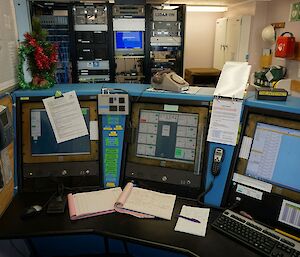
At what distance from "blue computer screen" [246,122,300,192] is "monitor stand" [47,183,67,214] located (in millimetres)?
866

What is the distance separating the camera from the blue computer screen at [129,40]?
10.7 ft

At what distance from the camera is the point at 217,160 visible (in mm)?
1297

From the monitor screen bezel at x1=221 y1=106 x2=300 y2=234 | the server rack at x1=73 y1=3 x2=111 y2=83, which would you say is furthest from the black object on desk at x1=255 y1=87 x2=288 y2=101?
the server rack at x1=73 y1=3 x2=111 y2=83

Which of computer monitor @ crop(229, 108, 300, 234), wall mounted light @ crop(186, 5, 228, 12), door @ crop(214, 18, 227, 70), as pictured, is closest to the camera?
computer monitor @ crop(229, 108, 300, 234)

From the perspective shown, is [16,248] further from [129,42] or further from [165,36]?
[165,36]

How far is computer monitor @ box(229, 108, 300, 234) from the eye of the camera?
3.68 feet

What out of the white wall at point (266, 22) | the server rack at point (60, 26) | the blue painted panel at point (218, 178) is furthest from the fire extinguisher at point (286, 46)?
the blue painted panel at point (218, 178)

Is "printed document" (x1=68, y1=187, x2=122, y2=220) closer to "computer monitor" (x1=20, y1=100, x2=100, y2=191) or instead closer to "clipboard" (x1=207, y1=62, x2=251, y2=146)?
"computer monitor" (x1=20, y1=100, x2=100, y2=191)

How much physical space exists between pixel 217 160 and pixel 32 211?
2.86 ft

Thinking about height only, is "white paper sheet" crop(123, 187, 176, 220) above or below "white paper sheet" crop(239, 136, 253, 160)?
below

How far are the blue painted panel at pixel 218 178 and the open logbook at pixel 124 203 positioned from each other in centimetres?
18

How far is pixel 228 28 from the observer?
5246mm

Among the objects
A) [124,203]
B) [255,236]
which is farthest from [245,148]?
[124,203]

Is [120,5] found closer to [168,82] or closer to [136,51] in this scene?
[136,51]
